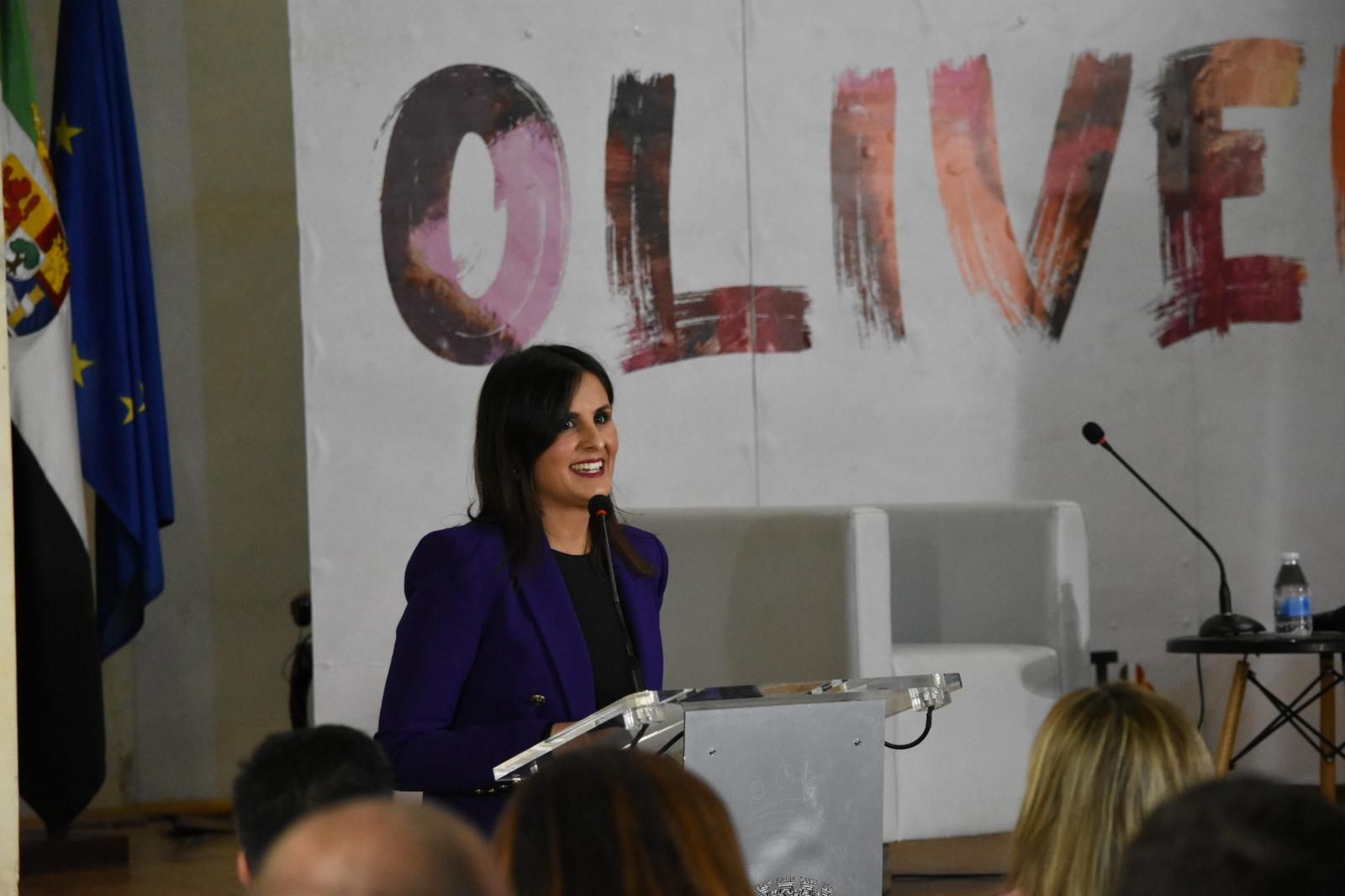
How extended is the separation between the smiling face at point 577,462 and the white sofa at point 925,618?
1.78m

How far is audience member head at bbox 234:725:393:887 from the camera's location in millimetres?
1676

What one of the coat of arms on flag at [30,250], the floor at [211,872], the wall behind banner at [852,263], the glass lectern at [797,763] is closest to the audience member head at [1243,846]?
the glass lectern at [797,763]

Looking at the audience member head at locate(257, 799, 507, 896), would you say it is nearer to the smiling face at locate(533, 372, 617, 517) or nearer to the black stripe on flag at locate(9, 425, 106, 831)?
the smiling face at locate(533, 372, 617, 517)

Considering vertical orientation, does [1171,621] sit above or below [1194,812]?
below

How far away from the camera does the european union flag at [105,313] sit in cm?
512

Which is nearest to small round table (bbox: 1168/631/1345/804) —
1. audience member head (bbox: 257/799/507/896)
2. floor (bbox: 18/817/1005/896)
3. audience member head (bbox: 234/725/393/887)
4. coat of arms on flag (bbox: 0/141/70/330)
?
floor (bbox: 18/817/1005/896)

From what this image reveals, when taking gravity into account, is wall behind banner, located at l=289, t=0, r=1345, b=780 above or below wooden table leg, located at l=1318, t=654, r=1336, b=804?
above

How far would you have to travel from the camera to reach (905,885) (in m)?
4.21

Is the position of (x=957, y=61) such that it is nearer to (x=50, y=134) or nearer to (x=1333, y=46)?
(x=1333, y=46)

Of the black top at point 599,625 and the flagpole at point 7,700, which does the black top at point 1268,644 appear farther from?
the flagpole at point 7,700

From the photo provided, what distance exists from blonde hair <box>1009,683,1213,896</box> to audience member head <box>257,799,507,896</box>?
2.82 ft

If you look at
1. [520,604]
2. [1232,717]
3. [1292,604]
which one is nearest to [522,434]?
[520,604]

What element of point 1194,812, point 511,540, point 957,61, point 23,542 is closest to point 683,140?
point 957,61

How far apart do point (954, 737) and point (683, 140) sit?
199cm
